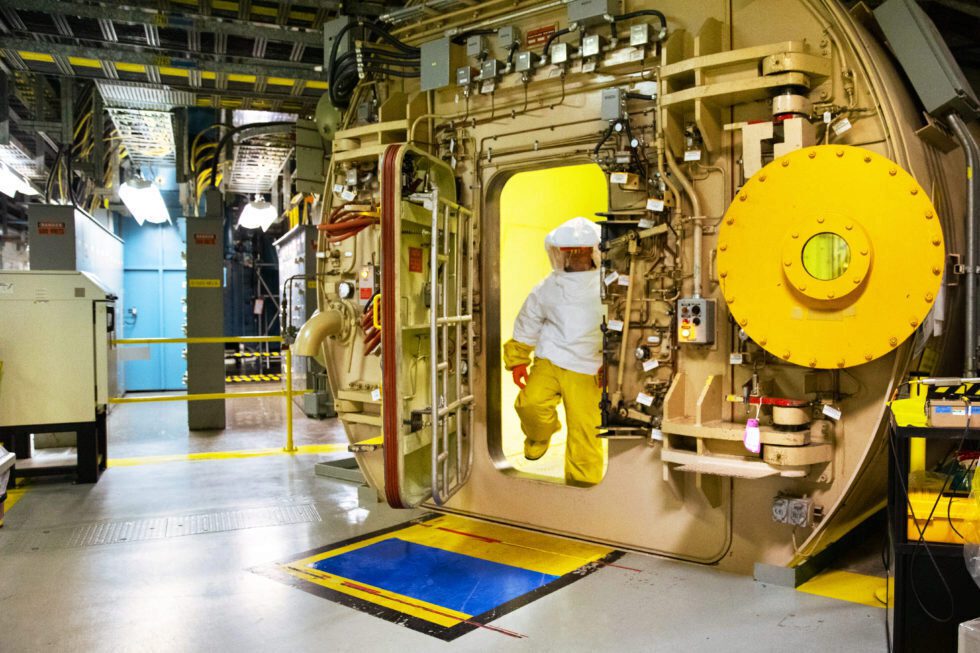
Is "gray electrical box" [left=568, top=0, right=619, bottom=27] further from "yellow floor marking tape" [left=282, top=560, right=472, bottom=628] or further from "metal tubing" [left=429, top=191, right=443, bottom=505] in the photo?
"yellow floor marking tape" [left=282, top=560, right=472, bottom=628]

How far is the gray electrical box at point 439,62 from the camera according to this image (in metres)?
5.24

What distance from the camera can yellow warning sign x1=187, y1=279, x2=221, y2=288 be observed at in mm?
9352

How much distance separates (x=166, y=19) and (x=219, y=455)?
4205mm

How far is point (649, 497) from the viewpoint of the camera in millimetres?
4625

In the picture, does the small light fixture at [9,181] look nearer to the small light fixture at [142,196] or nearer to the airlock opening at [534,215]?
the small light fixture at [142,196]

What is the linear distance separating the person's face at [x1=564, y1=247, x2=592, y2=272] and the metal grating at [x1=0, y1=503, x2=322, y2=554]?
2.63m

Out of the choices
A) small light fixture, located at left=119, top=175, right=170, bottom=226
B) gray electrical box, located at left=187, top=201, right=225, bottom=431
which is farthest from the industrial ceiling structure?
gray electrical box, located at left=187, top=201, right=225, bottom=431

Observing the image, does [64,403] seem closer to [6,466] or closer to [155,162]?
[6,466]

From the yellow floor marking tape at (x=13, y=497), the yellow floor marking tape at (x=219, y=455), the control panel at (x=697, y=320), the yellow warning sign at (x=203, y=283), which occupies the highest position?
the yellow warning sign at (x=203, y=283)

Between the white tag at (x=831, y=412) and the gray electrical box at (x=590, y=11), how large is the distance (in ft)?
8.16

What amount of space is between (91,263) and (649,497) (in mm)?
8455

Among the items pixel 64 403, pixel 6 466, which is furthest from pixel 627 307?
pixel 64 403

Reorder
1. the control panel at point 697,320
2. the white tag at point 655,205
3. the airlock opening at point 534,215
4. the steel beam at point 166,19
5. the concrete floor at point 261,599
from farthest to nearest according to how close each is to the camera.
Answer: the airlock opening at point 534,215
the steel beam at point 166,19
the white tag at point 655,205
the control panel at point 697,320
the concrete floor at point 261,599

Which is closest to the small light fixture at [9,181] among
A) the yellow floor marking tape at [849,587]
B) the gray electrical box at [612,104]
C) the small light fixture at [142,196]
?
the small light fixture at [142,196]
